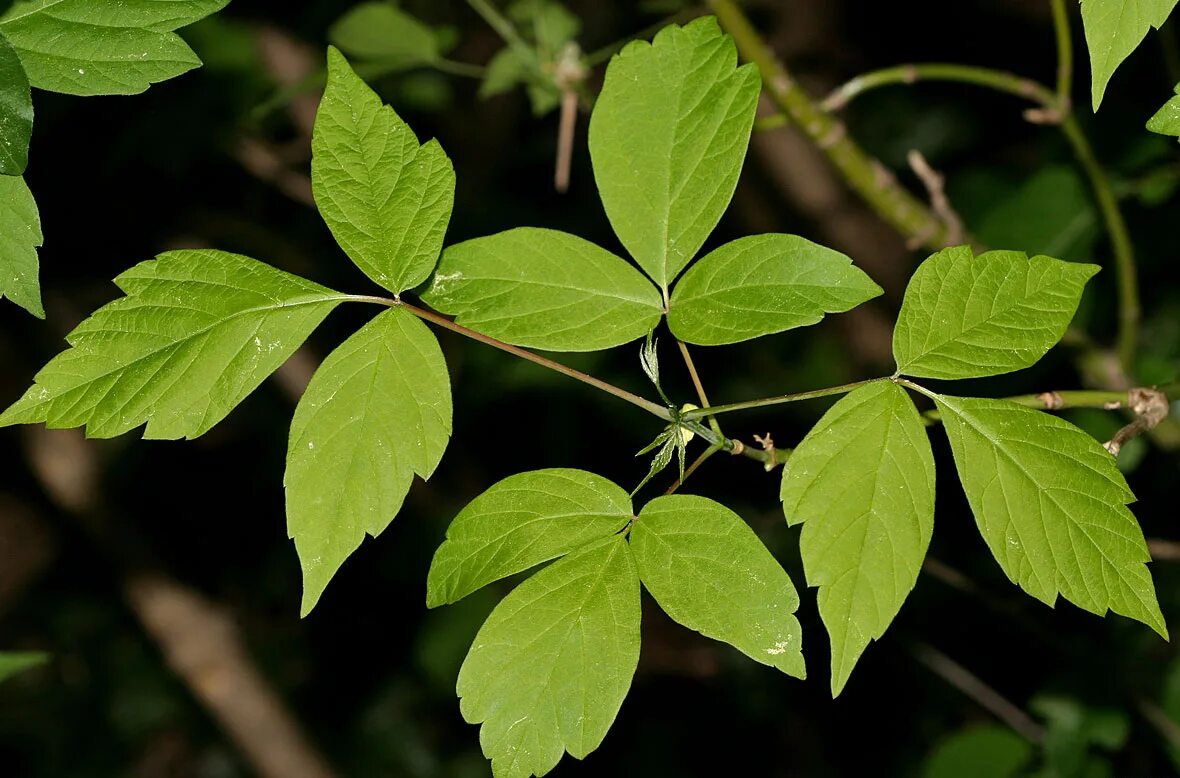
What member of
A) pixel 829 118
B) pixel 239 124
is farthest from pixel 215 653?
pixel 829 118

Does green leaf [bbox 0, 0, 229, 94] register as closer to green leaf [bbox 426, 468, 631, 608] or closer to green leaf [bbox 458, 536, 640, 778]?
green leaf [bbox 426, 468, 631, 608]

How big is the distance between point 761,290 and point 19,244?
853 mm

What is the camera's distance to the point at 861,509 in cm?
109

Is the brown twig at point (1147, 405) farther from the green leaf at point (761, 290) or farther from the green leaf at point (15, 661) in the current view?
the green leaf at point (15, 661)

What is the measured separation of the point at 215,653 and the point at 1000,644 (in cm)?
269

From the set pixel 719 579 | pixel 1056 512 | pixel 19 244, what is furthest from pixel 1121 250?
pixel 19 244

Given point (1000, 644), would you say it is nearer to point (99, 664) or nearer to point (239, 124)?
point (239, 124)

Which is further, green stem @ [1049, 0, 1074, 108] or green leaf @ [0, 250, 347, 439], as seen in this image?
green stem @ [1049, 0, 1074, 108]

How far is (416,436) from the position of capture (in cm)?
115

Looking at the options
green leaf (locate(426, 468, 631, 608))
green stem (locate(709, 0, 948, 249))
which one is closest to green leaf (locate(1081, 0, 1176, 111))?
green leaf (locate(426, 468, 631, 608))

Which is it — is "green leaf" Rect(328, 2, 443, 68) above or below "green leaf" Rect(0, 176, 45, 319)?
below

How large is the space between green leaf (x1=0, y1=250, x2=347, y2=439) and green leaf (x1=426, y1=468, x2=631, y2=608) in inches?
11.3

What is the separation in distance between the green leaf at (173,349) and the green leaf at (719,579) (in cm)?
47

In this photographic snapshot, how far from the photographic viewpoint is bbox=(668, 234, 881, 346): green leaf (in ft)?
3.83
